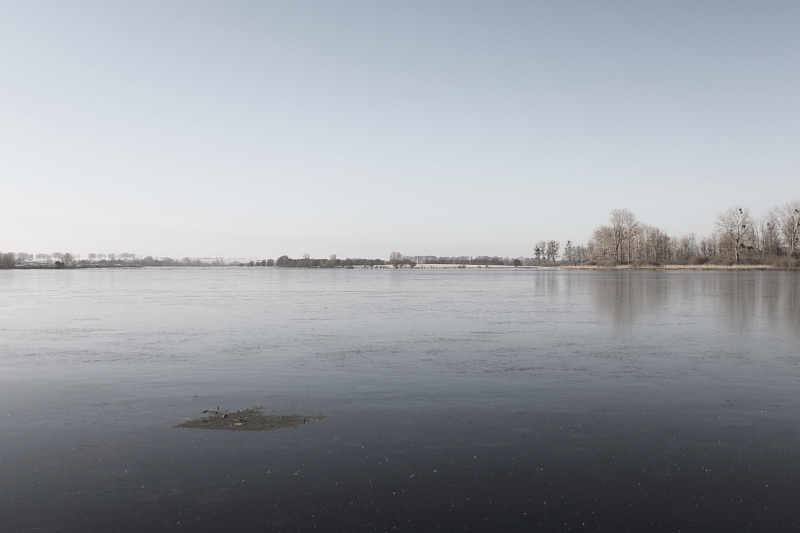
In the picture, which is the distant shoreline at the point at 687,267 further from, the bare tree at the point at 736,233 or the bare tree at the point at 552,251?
the bare tree at the point at 552,251

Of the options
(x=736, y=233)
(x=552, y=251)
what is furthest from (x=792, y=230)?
(x=552, y=251)

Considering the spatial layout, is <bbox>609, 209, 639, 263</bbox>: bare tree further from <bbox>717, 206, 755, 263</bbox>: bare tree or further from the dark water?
Result: the dark water

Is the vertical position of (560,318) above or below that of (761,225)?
below

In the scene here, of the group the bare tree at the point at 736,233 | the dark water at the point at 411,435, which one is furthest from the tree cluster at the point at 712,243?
the dark water at the point at 411,435

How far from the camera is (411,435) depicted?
244 inches

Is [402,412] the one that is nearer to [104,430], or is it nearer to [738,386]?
[104,430]

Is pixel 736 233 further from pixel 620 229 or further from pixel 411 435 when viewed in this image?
pixel 411 435

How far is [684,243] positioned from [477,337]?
135514mm

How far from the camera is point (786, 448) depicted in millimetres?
5699

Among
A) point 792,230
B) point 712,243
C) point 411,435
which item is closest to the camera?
point 411,435

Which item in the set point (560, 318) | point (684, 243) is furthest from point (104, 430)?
point (684, 243)

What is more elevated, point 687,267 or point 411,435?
point 687,267

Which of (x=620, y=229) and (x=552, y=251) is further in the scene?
(x=552, y=251)

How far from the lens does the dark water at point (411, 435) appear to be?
14.5 feet
